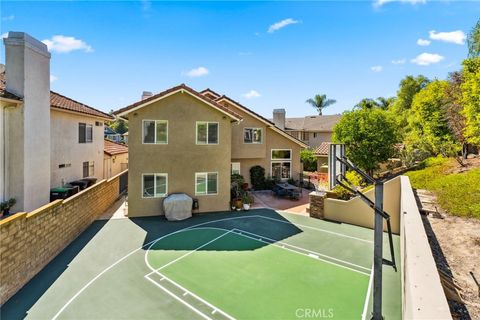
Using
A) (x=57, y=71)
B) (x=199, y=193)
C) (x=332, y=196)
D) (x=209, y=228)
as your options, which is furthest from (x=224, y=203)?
(x=57, y=71)

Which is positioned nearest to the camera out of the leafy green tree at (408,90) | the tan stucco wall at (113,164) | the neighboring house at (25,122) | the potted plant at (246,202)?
the neighboring house at (25,122)

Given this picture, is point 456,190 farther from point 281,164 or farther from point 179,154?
point 281,164

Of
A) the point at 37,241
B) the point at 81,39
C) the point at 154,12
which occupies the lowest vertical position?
the point at 37,241

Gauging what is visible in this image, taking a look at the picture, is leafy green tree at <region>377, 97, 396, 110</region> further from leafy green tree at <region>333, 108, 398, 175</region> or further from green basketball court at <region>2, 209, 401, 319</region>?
green basketball court at <region>2, 209, 401, 319</region>

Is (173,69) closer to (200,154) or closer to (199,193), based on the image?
(200,154)

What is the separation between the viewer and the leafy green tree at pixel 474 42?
19.3m

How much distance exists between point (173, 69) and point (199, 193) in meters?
10.7

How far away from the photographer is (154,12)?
1443 centimetres

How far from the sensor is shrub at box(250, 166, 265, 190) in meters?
24.5

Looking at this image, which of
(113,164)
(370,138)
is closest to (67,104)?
(113,164)

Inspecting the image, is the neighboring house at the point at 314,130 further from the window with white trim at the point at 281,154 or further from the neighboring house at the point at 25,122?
the neighboring house at the point at 25,122

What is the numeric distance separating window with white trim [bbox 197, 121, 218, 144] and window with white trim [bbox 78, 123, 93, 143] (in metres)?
10.2

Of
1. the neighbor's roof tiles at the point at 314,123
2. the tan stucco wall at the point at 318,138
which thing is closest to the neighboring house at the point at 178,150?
the neighbor's roof tiles at the point at 314,123

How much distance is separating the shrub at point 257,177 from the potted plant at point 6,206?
17.2 meters
